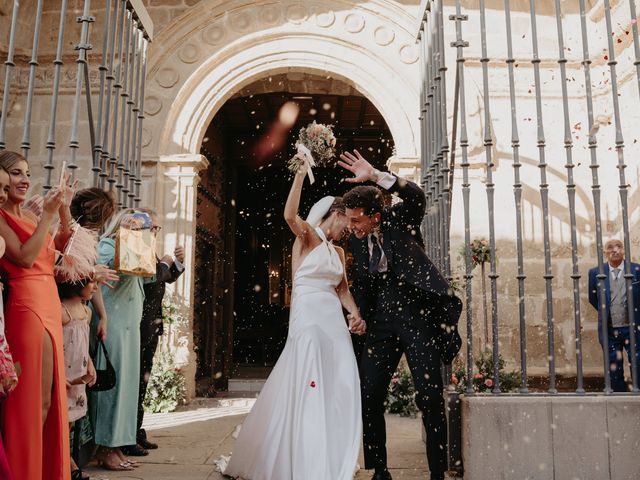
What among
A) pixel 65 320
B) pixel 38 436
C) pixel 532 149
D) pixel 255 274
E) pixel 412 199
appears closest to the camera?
pixel 38 436

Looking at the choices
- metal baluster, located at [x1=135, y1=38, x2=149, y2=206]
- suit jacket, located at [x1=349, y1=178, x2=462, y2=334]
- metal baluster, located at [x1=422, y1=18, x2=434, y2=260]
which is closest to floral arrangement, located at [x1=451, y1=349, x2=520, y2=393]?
metal baluster, located at [x1=422, y1=18, x2=434, y2=260]

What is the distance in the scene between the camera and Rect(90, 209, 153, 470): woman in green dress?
4.19m

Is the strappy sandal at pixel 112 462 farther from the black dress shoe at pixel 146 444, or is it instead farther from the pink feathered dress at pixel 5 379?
the pink feathered dress at pixel 5 379

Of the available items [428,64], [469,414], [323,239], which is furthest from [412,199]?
[428,64]

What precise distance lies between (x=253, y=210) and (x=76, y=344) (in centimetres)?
1200

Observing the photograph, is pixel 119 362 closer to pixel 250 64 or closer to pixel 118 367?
pixel 118 367

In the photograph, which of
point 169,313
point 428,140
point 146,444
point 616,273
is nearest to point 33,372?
point 146,444

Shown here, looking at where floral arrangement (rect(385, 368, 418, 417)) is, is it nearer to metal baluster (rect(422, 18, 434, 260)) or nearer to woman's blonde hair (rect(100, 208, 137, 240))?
metal baluster (rect(422, 18, 434, 260))

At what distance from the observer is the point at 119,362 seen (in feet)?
13.9

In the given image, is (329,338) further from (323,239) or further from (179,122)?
(179,122)

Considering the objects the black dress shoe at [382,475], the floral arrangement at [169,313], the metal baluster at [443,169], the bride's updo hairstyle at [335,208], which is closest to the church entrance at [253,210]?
the floral arrangement at [169,313]

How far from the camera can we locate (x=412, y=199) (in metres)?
3.75

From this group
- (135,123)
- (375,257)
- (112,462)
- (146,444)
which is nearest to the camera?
(375,257)

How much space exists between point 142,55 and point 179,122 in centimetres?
277
